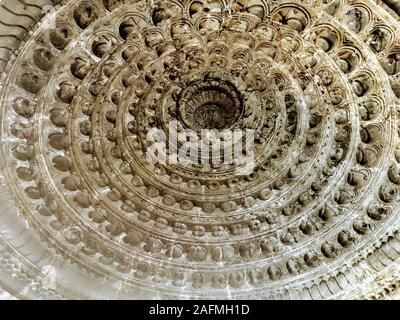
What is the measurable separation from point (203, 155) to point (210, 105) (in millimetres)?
1028

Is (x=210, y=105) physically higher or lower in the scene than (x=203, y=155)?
higher

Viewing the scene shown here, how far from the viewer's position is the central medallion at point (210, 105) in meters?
9.12

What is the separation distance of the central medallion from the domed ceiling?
0.09ft

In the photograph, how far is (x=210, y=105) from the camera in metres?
9.46

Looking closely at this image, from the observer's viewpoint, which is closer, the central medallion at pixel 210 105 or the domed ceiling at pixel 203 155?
the domed ceiling at pixel 203 155

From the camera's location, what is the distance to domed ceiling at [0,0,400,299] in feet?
23.6

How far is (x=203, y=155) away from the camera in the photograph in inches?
368

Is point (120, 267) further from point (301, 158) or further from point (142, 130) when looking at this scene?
point (301, 158)

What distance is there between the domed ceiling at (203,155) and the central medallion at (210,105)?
28 mm

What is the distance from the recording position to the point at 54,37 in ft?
23.3

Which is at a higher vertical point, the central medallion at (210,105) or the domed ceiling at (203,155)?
the central medallion at (210,105)

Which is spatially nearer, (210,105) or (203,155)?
(203,155)

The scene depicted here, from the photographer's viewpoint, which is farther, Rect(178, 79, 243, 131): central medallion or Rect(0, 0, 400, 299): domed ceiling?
Rect(178, 79, 243, 131): central medallion

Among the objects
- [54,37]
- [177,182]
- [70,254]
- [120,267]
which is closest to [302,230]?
[177,182]
